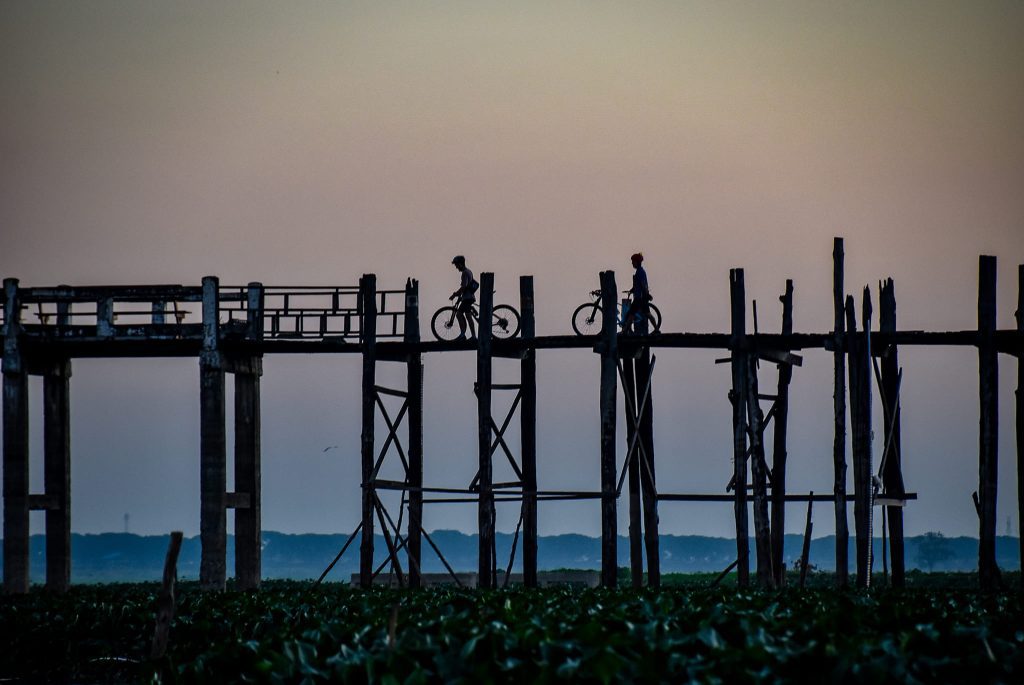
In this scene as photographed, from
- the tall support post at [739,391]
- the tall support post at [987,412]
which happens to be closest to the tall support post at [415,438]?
the tall support post at [739,391]

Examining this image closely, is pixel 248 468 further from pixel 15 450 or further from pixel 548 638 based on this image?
pixel 548 638

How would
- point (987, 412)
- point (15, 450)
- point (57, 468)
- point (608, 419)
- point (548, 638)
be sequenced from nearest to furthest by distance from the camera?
1. point (548, 638)
2. point (987, 412)
3. point (608, 419)
4. point (15, 450)
5. point (57, 468)

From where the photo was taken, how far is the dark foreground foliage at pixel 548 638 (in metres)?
14.6

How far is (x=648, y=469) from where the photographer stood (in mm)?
30219

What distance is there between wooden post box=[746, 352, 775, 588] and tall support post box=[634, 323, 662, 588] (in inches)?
91.0

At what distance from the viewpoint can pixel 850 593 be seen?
24.0m

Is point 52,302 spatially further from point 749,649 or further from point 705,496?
point 749,649

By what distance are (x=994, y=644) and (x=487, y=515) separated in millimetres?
15837

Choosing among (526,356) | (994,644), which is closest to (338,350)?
(526,356)

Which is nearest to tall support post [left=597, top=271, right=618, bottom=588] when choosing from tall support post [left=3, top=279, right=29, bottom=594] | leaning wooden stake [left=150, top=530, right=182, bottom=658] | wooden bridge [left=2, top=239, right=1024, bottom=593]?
wooden bridge [left=2, top=239, right=1024, bottom=593]

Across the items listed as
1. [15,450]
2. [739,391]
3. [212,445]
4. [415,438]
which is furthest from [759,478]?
[15,450]

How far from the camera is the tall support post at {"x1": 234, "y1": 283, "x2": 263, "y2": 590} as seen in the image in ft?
113

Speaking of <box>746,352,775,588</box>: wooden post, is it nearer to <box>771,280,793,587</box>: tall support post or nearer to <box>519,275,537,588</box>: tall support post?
<box>771,280,793,587</box>: tall support post

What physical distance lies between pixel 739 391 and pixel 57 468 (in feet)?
53.0
